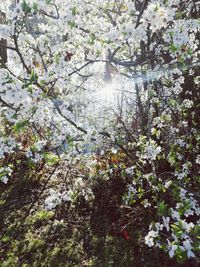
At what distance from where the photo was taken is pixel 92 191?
6.30 meters

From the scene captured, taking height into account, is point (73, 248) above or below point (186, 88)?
below

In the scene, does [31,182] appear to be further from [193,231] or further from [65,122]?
[193,231]

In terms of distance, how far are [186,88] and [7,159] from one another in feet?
13.7

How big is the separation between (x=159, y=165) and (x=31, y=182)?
2761 millimetres

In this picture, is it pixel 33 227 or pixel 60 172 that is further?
pixel 60 172

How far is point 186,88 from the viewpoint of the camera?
247 inches

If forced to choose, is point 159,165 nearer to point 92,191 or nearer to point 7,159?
point 92,191

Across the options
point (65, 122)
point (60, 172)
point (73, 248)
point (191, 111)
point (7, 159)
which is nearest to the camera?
point (65, 122)

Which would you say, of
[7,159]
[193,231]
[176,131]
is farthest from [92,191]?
[193,231]

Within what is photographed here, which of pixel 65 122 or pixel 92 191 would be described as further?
pixel 92 191

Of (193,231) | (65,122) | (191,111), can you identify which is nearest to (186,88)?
(191,111)

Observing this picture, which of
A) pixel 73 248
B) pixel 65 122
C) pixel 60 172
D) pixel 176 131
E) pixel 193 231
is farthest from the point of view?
pixel 60 172

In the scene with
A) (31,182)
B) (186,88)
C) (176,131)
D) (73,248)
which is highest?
(186,88)

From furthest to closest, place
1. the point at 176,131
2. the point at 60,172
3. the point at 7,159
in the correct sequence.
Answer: the point at 7,159
the point at 60,172
the point at 176,131
